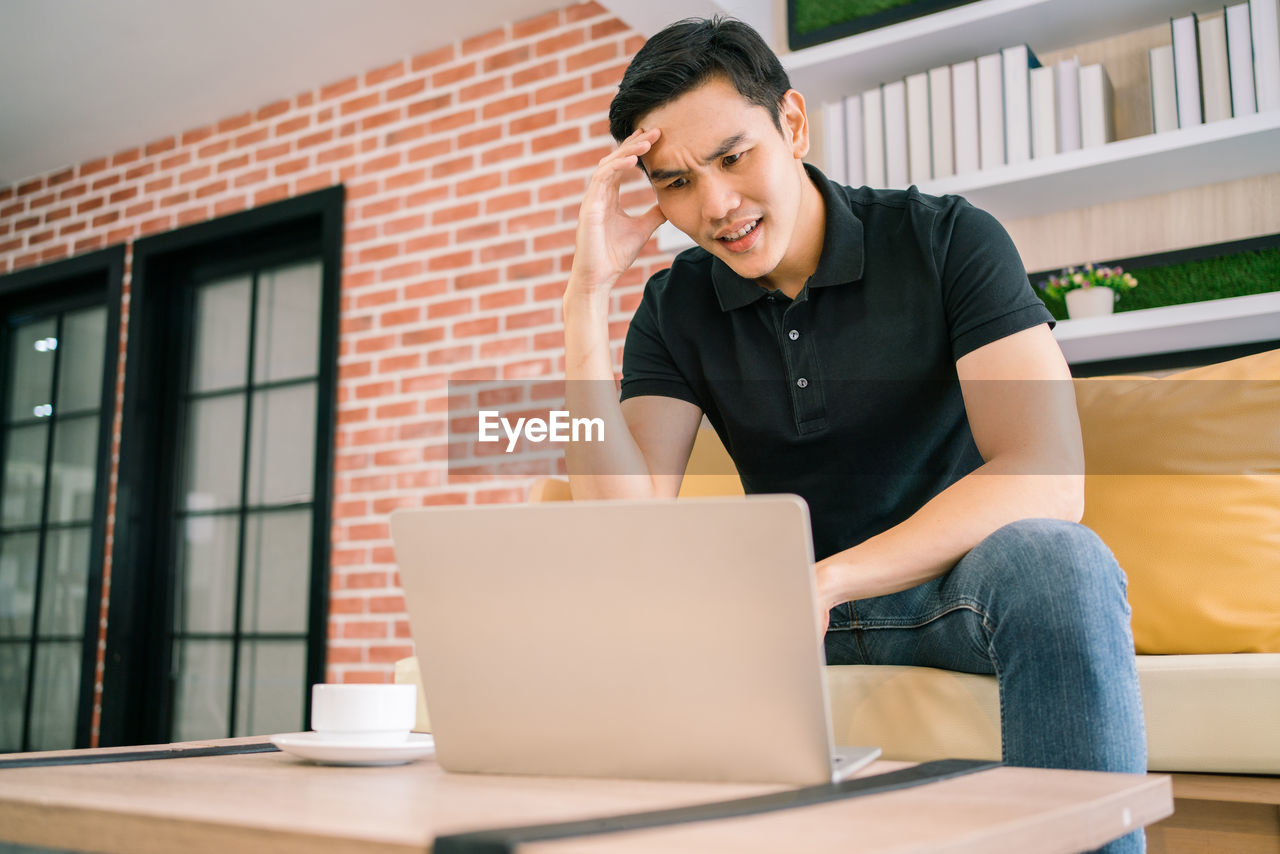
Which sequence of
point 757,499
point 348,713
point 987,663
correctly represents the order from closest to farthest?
point 757,499 → point 348,713 → point 987,663

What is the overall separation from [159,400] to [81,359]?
1.76 feet

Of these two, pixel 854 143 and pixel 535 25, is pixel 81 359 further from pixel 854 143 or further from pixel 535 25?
pixel 854 143

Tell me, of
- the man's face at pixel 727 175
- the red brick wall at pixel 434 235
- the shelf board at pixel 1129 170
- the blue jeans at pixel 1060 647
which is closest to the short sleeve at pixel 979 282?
the man's face at pixel 727 175

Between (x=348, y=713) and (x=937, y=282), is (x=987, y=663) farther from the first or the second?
(x=348, y=713)

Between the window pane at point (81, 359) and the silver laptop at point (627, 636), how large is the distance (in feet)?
12.5

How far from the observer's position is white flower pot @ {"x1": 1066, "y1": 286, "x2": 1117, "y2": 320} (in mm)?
2164

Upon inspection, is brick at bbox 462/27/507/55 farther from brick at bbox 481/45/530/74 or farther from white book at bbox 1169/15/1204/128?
white book at bbox 1169/15/1204/128

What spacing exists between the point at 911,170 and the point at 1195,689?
4.54 ft

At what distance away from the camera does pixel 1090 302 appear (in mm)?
2170

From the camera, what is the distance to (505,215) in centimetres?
318

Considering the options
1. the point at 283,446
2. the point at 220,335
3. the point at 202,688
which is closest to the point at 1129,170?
the point at 283,446

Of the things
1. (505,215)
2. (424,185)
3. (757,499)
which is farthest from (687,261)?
(424,185)

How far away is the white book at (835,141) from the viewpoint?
246 cm

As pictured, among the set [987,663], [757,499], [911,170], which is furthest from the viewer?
[911,170]
